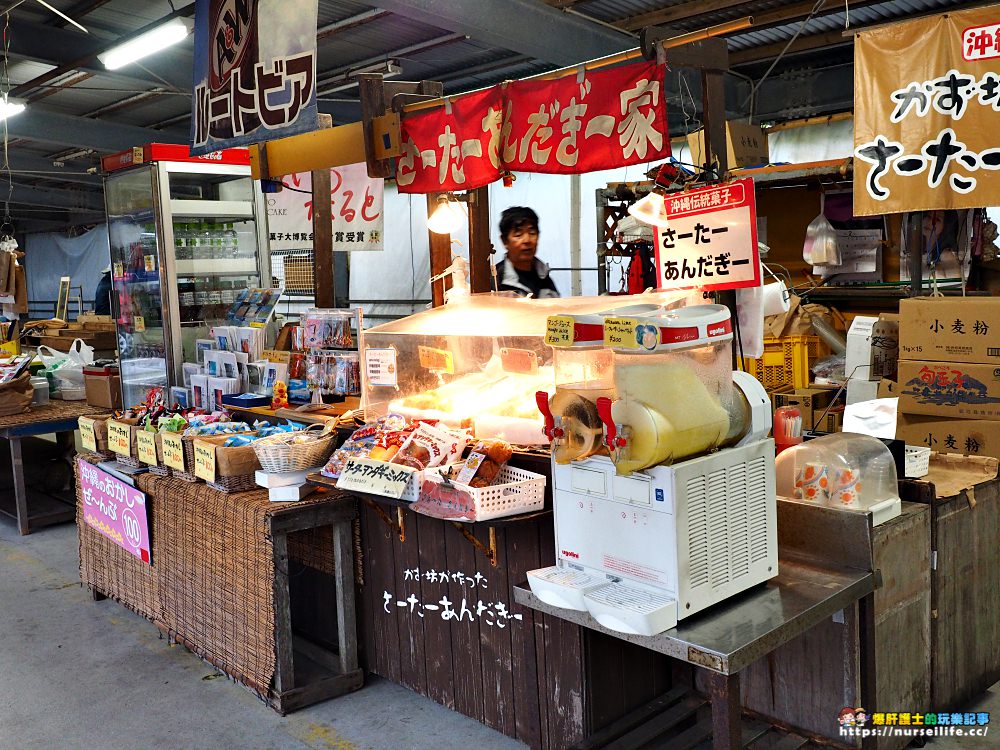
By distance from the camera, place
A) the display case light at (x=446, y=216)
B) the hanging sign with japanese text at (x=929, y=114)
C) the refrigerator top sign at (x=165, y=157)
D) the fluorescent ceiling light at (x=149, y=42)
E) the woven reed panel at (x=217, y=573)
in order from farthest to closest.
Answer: the refrigerator top sign at (x=165, y=157)
the fluorescent ceiling light at (x=149, y=42)
the display case light at (x=446, y=216)
the hanging sign with japanese text at (x=929, y=114)
the woven reed panel at (x=217, y=573)

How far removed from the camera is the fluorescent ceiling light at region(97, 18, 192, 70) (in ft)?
21.3

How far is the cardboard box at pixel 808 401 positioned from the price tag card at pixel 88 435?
495 cm

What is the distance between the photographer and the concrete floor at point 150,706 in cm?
369

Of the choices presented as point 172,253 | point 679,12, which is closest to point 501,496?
point 172,253

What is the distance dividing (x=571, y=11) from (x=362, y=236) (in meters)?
2.76

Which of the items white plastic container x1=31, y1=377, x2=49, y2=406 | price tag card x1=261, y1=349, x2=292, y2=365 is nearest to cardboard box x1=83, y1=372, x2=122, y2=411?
white plastic container x1=31, y1=377, x2=49, y2=406

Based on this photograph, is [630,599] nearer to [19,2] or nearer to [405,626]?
[405,626]

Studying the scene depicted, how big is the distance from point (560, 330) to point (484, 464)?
0.77 meters

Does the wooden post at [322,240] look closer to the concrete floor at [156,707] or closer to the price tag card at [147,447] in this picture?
the price tag card at [147,447]

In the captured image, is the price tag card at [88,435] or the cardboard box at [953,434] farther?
the price tag card at [88,435]

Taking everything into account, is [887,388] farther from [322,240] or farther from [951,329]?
[322,240]

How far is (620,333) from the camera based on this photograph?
2.54 metres

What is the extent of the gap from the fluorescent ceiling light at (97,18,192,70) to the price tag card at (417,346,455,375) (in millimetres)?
3781

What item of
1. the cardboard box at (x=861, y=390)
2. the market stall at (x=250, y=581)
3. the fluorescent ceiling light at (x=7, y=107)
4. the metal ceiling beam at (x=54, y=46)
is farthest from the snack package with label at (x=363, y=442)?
the fluorescent ceiling light at (x=7, y=107)
